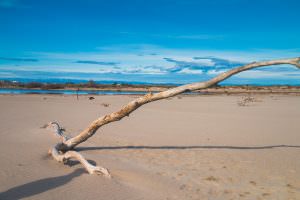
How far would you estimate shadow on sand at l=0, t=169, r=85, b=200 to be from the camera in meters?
5.65

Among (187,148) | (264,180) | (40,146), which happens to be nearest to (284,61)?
(264,180)

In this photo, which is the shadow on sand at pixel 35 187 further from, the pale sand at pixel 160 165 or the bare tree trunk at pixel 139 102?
the bare tree trunk at pixel 139 102

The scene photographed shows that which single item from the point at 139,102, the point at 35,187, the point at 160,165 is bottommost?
the point at 160,165

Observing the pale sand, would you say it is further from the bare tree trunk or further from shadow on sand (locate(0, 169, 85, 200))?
the bare tree trunk

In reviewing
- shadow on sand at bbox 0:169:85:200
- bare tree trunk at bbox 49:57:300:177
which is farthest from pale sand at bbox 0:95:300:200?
bare tree trunk at bbox 49:57:300:177

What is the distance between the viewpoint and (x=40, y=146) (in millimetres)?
9695

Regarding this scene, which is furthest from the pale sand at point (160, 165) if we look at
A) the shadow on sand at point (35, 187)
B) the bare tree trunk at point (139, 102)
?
the bare tree trunk at point (139, 102)

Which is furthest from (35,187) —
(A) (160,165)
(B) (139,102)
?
(A) (160,165)

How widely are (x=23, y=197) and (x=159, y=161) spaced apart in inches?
159

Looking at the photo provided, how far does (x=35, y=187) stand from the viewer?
6.07 meters

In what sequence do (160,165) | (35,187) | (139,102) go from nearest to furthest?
1. (35,187)
2. (139,102)
3. (160,165)

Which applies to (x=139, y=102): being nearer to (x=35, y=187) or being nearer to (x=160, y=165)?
(x=160, y=165)

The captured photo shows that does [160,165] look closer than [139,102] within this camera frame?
No

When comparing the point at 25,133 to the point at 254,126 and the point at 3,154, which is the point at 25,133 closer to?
the point at 3,154
